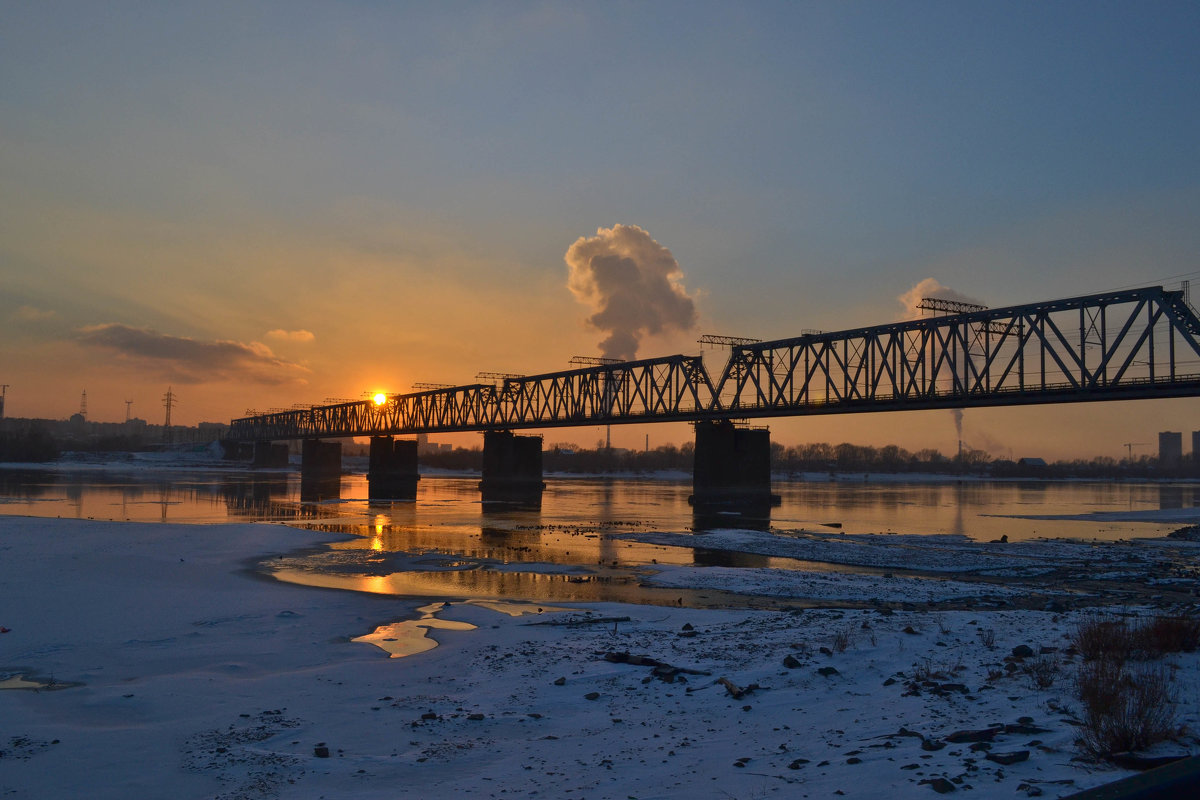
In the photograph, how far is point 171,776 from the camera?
8555 millimetres

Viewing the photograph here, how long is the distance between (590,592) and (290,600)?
847cm

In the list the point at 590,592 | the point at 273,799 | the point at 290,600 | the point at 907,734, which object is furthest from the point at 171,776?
the point at 590,592

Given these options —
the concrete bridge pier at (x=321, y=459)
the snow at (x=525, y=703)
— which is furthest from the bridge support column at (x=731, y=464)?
the concrete bridge pier at (x=321, y=459)

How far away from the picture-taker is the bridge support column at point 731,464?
257 ft

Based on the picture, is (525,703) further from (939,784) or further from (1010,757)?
(1010,757)

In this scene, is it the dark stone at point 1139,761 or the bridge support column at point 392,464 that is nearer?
the dark stone at point 1139,761

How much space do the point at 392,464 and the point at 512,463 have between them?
26432 millimetres

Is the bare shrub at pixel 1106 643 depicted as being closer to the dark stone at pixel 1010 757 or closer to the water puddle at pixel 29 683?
the dark stone at pixel 1010 757

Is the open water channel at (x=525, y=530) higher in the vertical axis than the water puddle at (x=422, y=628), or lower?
lower

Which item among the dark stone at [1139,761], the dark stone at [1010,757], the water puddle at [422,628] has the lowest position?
the water puddle at [422,628]

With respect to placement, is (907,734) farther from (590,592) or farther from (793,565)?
(793,565)

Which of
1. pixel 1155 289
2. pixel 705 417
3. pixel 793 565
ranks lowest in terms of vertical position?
pixel 793 565

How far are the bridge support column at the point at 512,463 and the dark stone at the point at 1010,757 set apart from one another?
327 ft

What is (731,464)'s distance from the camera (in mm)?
80000
